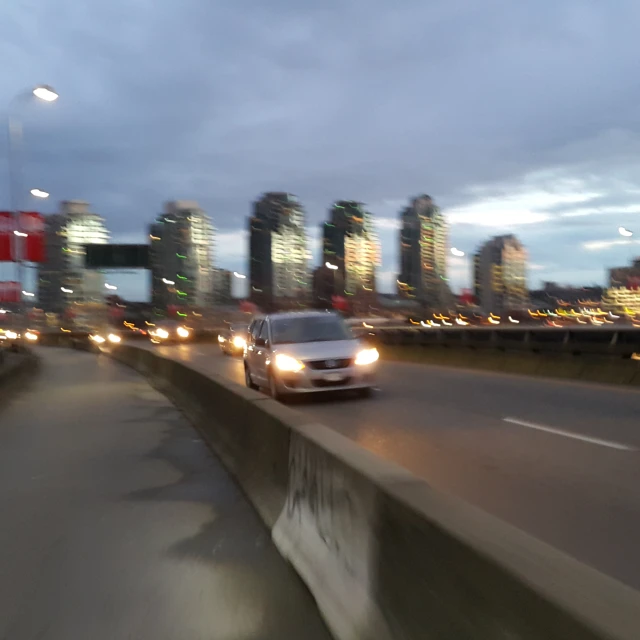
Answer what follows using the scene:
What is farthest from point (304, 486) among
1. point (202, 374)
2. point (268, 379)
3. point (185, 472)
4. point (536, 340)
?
point (536, 340)

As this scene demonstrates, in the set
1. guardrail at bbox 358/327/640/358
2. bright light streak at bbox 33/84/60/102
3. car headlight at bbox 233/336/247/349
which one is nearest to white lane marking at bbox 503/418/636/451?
guardrail at bbox 358/327/640/358

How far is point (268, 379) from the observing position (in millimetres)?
17000

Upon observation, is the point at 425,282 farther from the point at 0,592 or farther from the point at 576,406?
the point at 0,592

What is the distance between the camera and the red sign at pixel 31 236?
31781mm

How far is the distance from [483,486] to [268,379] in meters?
9.20

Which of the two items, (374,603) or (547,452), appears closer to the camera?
(374,603)

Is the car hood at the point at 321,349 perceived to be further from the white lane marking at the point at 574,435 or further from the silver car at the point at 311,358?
the white lane marking at the point at 574,435

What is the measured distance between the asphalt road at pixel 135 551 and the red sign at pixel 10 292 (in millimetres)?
29649

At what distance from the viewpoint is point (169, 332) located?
54.8 meters

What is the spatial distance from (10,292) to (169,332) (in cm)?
1468

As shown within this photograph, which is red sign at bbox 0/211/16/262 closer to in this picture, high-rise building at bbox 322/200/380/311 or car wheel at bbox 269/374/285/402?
car wheel at bbox 269/374/285/402

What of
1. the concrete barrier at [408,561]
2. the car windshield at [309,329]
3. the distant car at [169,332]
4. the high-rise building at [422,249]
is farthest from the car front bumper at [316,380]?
the high-rise building at [422,249]

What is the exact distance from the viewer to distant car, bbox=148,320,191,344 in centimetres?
5453

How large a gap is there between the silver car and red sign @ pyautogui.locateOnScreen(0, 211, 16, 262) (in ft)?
49.8
